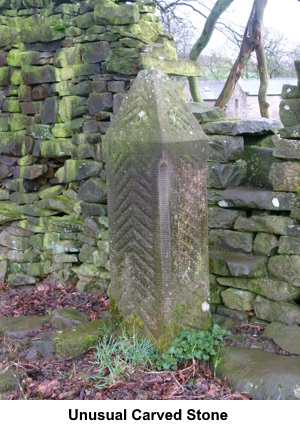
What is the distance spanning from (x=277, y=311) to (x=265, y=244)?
535mm

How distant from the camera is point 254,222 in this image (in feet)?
13.6

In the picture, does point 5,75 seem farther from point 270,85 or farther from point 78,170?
point 270,85

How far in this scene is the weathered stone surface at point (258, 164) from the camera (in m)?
4.38

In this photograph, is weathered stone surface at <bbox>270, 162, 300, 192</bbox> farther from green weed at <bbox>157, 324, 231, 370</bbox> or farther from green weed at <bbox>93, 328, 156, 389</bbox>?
green weed at <bbox>93, 328, 156, 389</bbox>

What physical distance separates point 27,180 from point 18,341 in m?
2.33

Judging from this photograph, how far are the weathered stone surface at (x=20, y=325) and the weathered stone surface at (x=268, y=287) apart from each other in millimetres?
1839

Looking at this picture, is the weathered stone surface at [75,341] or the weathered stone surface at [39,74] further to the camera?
the weathered stone surface at [39,74]

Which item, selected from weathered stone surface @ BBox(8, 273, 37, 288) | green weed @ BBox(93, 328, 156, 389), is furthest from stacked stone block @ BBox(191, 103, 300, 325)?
weathered stone surface @ BBox(8, 273, 37, 288)

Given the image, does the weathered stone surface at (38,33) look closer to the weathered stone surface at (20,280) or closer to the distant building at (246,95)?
the weathered stone surface at (20,280)

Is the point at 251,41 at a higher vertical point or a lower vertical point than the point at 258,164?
higher

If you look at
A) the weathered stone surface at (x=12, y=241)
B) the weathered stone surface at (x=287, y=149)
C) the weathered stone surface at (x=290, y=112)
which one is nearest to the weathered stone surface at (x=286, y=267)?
the weathered stone surface at (x=287, y=149)

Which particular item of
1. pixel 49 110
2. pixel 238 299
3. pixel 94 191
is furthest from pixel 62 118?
pixel 238 299

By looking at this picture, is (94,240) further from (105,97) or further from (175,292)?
(175,292)
